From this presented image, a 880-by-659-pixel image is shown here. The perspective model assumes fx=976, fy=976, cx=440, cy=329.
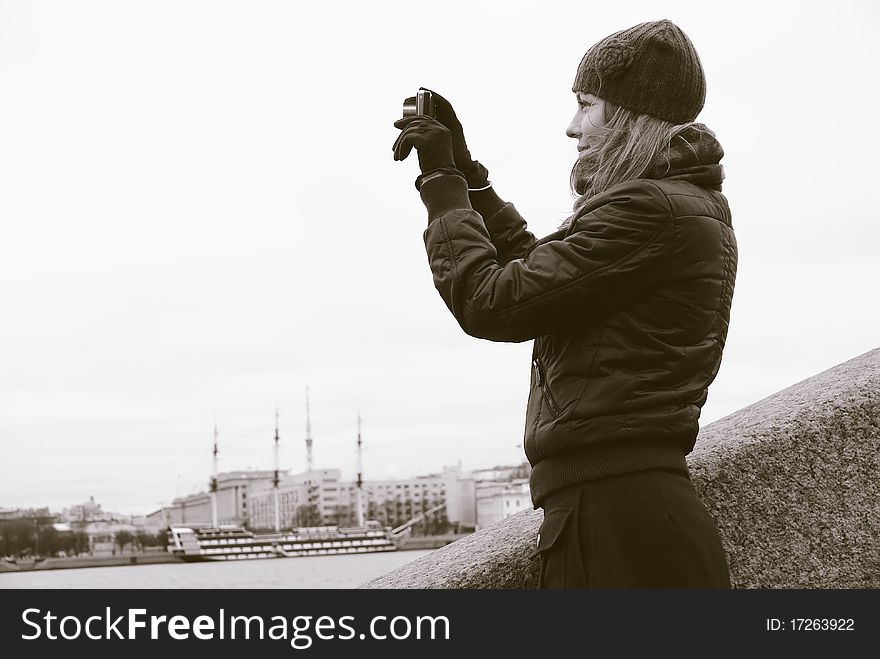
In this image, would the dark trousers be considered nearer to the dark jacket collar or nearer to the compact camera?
the dark jacket collar

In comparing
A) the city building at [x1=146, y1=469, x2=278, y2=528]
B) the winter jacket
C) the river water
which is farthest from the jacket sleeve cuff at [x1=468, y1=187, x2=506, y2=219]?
the city building at [x1=146, y1=469, x2=278, y2=528]

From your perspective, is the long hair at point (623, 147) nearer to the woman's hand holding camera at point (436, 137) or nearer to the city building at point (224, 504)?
the woman's hand holding camera at point (436, 137)

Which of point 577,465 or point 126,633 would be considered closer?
point 577,465

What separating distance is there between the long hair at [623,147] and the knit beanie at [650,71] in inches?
1.0

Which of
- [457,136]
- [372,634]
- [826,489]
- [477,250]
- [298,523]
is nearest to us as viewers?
[477,250]

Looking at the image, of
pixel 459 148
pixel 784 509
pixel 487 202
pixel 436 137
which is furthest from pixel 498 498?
pixel 436 137

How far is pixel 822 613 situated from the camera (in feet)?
7.89

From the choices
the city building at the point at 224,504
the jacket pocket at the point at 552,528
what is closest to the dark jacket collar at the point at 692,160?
the jacket pocket at the point at 552,528

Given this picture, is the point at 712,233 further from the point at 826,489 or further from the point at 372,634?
the point at 826,489

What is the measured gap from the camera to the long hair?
212 cm

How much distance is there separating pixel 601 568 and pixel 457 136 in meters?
1.20

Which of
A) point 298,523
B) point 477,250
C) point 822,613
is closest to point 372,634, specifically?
point 477,250

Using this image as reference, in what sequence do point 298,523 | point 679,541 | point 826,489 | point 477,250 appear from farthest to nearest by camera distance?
point 298,523
point 826,489
point 477,250
point 679,541

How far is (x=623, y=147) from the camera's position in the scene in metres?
2.16
